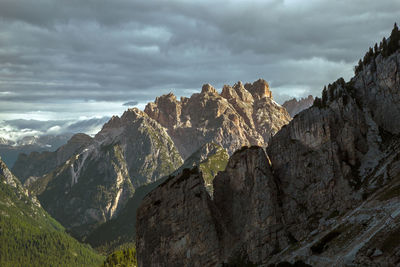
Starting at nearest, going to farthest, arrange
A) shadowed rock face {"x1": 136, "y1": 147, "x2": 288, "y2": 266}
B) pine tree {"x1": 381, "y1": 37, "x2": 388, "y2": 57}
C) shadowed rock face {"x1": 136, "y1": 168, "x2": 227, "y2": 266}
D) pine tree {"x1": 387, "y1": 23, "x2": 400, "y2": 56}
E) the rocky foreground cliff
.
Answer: the rocky foreground cliff → shadowed rock face {"x1": 136, "y1": 147, "x2": 288, "y2": 266} → shadowed rock face {"x1": 136, "y1": 168, "x2": 227, "y2": 266} → pine tree {"x1": 387, "y1": 23, "x2": 400, "y2": 56} → pine tree {"x1": 381, "y1": 37, "x2": 388, "y2": 57}

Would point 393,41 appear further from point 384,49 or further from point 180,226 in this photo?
point 180,226

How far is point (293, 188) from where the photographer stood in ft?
421

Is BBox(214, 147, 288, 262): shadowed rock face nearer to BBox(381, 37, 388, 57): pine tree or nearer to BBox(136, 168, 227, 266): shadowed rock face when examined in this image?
BBox(136, 168, 227, 266): shadowed rock face

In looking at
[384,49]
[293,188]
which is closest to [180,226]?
[293,188]

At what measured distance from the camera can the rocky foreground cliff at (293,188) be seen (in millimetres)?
116062

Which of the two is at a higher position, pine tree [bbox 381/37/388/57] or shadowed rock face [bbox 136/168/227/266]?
pine tree [bbox 381/37/388/57]

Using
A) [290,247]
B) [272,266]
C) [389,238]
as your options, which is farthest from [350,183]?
[389,238]

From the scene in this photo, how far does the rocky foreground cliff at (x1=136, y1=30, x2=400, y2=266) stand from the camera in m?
116

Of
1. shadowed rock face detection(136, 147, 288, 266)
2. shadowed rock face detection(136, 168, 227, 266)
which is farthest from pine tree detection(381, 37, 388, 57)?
shadowed rock face detection(136, 168, 227, 266)

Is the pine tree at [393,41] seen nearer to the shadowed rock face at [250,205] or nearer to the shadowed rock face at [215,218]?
the shadowed rock face at [250,205]

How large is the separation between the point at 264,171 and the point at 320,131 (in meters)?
21.7

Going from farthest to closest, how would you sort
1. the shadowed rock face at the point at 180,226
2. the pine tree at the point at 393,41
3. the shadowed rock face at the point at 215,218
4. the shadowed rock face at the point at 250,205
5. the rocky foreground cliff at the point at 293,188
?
1. the pine tree at the point at 393,41
2. the shadowed rock face at the point at 180,226
3. the shadowed rock face at the point at 215,218
4. the shadowed rock face at the point at 250,205
5. the rocky foreground cliff at the point at 293,188

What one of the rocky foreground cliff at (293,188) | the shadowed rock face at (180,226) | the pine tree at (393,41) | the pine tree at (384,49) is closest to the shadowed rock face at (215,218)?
the shadowed rock face at (180,226)

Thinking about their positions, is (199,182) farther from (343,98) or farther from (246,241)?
(343,98)
